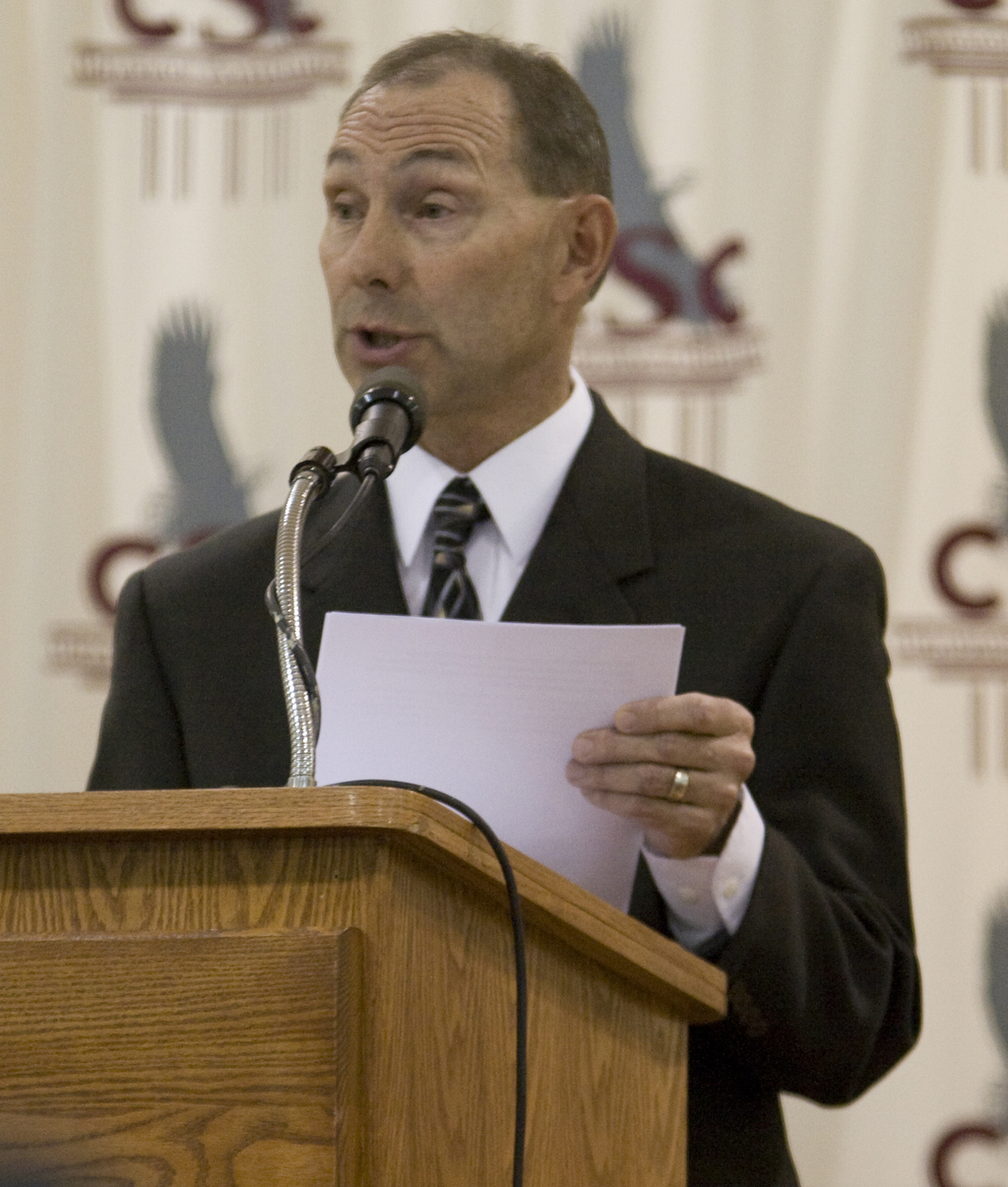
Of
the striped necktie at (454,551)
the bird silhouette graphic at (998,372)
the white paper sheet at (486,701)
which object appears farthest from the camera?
the bird silhouette graphic at (998,372)

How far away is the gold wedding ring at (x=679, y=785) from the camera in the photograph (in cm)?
120

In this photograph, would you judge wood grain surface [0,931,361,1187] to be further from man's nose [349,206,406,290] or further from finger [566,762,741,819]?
man's nose [349,206,406,290]

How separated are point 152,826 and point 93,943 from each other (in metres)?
0.07

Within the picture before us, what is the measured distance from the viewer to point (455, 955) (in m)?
0.96

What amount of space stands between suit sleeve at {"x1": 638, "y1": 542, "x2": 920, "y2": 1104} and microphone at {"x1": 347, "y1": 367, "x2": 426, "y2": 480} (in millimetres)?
458

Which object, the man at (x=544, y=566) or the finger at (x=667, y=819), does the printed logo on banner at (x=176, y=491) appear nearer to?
the man at (x=544, y=566)

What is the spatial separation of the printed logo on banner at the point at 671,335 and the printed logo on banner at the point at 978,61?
1.31ft

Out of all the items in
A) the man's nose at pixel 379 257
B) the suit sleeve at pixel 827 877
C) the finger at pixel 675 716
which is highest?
the man's nose at pixel 379 257

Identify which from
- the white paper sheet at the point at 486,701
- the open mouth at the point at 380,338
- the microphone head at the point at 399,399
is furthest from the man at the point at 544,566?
the microphone head at the point at 399,399

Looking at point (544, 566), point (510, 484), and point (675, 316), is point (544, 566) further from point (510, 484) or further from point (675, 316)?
point (675, 316)

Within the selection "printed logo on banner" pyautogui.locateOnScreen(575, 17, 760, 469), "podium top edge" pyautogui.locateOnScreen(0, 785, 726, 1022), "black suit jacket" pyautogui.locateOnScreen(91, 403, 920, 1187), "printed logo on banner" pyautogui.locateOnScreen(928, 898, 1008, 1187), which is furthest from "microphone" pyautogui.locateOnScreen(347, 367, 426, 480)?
"printed logo on banner" pyautogui.locateOnScreen(928, 898, 1008, 1187)

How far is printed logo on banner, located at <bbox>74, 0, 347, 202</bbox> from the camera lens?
8.82 ft

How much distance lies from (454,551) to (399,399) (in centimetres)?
48

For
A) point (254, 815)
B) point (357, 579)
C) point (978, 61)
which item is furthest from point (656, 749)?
point (978, 61)
